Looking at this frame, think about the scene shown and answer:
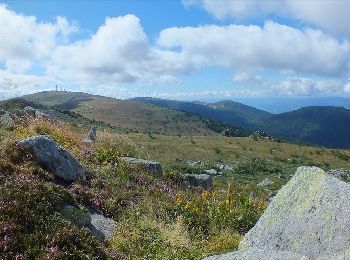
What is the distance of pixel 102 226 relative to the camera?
10.8 meters

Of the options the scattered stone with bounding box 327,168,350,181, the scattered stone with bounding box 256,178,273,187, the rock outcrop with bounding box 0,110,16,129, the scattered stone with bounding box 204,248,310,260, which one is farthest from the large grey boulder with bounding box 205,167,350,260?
the scattered stone with bounding box 327,168,350,181

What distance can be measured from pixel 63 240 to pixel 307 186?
4.44 meters

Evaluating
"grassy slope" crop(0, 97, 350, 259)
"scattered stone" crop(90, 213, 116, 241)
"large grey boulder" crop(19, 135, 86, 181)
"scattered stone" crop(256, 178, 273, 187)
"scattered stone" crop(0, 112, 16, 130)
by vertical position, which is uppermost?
"scattered stone" crop(0, 112, 16, 130)

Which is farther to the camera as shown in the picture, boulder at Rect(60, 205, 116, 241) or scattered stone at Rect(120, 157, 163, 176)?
scattered stone at Rect(120, 157, 163, 176)

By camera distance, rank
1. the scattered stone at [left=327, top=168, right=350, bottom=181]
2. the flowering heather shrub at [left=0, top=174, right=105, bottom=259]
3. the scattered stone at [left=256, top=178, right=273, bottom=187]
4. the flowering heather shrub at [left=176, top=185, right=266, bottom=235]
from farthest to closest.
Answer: the scattered stone at [left=327, top=168, right=350, bottom=181] → the scattered stone at [left=256, top=178, right=273, bottom=187] → the flowering heather shrub at [left=176, top=185, right=266, bottom=235] → the flowering heather shrub at [left=0, top=174, right=105, bottom=259]

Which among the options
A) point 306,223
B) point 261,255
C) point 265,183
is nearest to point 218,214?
point 306,223

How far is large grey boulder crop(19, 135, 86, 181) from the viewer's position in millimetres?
12719

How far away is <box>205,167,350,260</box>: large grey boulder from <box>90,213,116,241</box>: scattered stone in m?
3.02

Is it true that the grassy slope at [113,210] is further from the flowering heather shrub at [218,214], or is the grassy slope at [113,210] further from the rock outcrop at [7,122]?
the rock outcrop at [7,122]

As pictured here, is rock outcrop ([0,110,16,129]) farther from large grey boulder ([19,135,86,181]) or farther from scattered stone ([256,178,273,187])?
scattered stone ([256,178,273,187])

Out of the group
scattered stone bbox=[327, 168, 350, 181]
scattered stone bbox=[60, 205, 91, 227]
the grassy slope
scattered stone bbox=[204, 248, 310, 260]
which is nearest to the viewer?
scattered stone bbox=[204, 248, 310, 260]

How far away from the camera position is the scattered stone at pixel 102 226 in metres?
9.50

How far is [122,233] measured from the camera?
9.91 m

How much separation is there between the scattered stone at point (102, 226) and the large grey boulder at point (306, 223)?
3.02m
